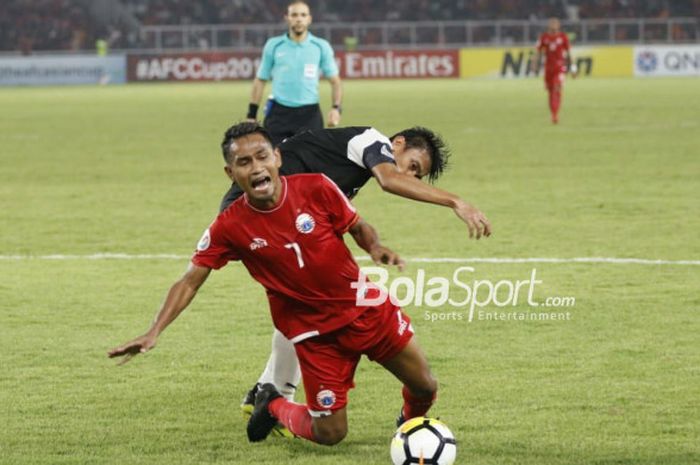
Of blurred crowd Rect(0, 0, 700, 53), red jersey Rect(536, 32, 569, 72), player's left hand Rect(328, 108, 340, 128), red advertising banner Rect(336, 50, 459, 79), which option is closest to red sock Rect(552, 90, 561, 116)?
red jersey Rect(536, 32, 569, 72)

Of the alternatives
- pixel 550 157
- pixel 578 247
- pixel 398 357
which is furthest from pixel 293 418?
pixel 550 157

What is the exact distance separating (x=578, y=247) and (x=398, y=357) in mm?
6004

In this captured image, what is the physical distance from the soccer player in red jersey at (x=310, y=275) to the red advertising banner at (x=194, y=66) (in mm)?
43775

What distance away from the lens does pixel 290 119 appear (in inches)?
559

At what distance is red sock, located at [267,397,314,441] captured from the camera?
5.78 metres

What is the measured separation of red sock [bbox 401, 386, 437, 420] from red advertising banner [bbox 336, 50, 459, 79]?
43128mm

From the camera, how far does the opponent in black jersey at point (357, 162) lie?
5.75 meters

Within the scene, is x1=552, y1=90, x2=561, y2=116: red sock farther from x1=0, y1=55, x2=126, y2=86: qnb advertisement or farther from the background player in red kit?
x1=0, y1=55, x2=126, y2=86: qnb advertisement

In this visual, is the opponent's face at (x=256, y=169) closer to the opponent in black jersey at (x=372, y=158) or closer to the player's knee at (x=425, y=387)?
the opponent in black jersey at (x=372, y=158)

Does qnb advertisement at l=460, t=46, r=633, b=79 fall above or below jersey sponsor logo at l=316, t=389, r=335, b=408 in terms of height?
below

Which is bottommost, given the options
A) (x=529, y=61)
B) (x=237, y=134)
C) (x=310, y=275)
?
(x=529, y=61)

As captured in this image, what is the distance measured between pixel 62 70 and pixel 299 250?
44.5 meters

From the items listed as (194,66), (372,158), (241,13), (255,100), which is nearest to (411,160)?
(372,158)

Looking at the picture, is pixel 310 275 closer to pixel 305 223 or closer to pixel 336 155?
pixel 305 223
